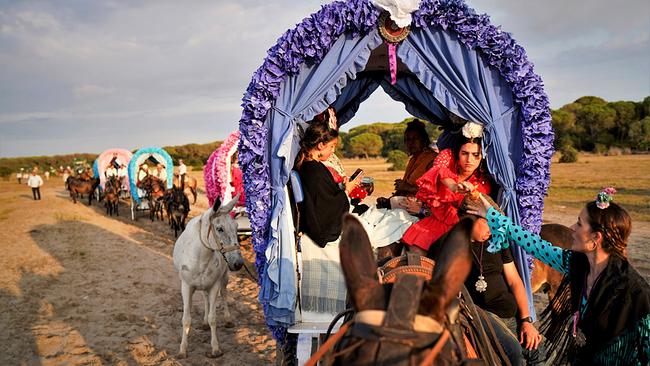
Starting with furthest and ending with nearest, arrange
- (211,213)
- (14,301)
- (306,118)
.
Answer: (14,301) → (211,213) → (306,118)

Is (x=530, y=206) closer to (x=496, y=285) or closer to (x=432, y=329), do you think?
(x=496, y=285)

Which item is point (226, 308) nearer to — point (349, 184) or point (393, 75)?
point (349, 184)

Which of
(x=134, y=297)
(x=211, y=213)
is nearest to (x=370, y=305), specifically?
(x=211, y=213)

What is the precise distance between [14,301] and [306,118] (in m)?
7.84

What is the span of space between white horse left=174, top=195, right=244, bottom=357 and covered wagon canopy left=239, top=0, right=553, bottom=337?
1.40 meters

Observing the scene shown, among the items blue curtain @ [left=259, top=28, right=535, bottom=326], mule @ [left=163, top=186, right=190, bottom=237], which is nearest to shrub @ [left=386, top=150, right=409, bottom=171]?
mule @ [left=163, top=186, right=190, bottom=237]

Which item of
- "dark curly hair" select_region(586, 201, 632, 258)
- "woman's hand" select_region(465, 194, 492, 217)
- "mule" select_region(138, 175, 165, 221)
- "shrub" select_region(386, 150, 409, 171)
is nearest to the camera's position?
"dark curly hair" select_region(586, 201, 632, 258)

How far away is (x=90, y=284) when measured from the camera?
9.12 m

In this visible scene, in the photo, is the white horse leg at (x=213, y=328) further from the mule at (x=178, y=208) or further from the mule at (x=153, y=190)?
the mule at (x=153, y=190)

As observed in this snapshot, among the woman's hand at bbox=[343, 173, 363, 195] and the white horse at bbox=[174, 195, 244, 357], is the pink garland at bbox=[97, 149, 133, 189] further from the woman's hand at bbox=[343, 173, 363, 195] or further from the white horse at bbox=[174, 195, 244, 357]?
the woman's hand at bbox=[343, 173, 363, 195]

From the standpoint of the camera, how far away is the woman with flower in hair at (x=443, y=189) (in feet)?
10.9

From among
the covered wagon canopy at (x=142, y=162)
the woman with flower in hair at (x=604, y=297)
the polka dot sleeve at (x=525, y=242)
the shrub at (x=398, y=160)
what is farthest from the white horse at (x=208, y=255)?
the shrub at (x=398, y=160)

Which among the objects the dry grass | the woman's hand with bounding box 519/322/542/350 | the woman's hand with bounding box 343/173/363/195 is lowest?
the dry grass

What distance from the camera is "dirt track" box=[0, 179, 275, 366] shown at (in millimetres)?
5719
